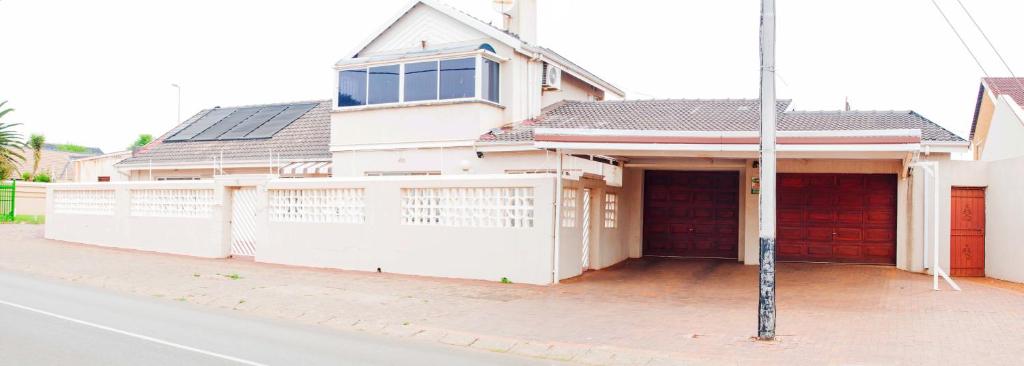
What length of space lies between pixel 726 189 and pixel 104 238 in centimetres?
1676

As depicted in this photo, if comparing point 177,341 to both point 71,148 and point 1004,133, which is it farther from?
point 71,148

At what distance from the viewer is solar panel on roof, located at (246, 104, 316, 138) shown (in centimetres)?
2806

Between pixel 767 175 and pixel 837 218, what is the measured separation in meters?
10.3

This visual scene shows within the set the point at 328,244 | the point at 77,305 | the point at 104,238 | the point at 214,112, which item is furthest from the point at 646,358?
the point at 214,112

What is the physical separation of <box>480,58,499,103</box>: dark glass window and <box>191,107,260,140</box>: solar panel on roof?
1269cm

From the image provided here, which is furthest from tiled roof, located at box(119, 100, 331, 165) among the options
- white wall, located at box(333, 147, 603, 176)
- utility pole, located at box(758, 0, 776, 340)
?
utility pole, located at box(758, 0, 776, 340)

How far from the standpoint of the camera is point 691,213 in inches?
837

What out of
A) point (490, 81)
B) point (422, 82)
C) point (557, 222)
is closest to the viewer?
point (557, 222)

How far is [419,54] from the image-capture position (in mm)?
20875

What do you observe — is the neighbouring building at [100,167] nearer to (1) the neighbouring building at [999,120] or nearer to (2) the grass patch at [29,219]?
(2) the grass patch at [29,219]

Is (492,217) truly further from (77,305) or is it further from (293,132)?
(293,132)

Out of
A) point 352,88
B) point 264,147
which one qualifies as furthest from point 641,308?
point 264,147

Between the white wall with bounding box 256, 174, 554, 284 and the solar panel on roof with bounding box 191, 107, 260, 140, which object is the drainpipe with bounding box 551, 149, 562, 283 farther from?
the solar panel on roof with bounding box 191, 107, 260, 140

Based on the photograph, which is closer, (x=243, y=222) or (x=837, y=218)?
(x=837, y=218)
